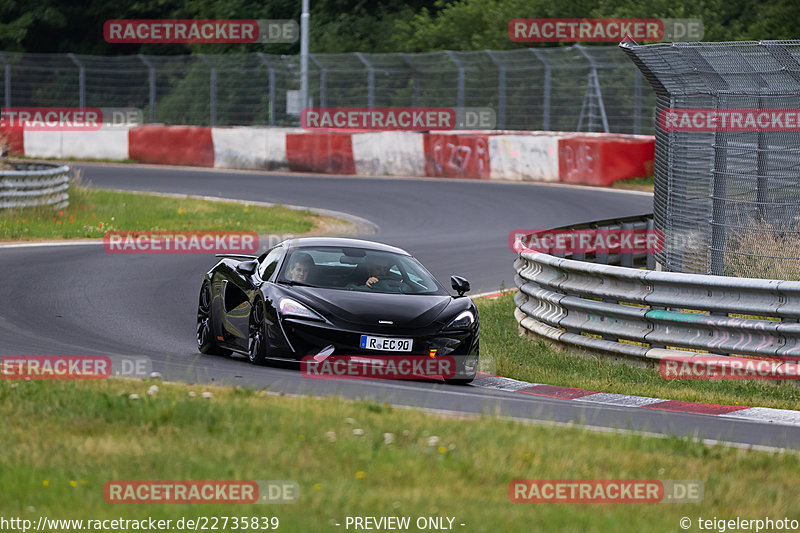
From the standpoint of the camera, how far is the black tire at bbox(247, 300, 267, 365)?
11.4 m

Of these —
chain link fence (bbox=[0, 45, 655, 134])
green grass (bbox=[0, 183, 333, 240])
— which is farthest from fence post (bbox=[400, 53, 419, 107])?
green grass (bbox=[0, 183, 333, 240])

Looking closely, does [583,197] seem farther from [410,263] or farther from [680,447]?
[680,447]

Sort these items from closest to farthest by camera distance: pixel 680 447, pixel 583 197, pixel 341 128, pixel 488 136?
pixel 680 447 < pixel 583 197 < pixel 488 136 < pixel 341 128

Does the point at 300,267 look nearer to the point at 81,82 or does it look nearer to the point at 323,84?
the point at 323,84

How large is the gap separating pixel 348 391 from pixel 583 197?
19.5 metres

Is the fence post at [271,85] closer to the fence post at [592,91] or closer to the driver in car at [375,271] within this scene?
the fence post at [592,91]

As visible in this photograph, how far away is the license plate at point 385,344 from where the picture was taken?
10938 mm

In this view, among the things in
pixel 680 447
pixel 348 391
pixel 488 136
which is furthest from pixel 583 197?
pixel 680 447

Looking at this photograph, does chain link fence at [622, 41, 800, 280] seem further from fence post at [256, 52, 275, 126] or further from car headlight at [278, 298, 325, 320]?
fence post at [256, 52, 275, 126]

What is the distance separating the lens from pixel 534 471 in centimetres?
698

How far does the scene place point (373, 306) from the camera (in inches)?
441
